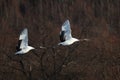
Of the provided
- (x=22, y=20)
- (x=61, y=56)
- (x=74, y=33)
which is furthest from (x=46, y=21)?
(x=61, y=56)

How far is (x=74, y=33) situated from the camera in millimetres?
29953

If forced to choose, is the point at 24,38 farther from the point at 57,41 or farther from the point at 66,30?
the point at 57,41

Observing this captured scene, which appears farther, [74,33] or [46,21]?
[46,21]

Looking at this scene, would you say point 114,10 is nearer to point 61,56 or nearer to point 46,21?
point 46,21

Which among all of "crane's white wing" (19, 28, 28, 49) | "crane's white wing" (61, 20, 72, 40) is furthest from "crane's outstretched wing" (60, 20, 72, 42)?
"crane's white wing" (19, 28, 28, 49)

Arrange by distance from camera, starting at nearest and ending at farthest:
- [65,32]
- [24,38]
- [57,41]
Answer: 1. [24,38]
2. [65,32]
3. [57,41]

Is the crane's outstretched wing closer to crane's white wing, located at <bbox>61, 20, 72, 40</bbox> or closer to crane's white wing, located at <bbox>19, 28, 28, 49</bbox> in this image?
crane's white wing, located at <bbox>61, 20, 72, 40</bbox>

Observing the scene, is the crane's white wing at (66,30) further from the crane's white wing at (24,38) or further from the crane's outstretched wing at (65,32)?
the crane's white wing at (24,38)

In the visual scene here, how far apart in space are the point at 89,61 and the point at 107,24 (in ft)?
25.4

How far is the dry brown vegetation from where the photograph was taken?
24.0 meters

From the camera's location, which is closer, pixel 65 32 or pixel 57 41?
pixel 65 32

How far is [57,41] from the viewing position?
2761 centimetres

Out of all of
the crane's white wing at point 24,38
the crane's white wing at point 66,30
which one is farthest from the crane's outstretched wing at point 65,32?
the crane's white wing at point 24,38

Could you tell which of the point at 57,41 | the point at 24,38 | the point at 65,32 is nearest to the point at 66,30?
the point at 65,32
